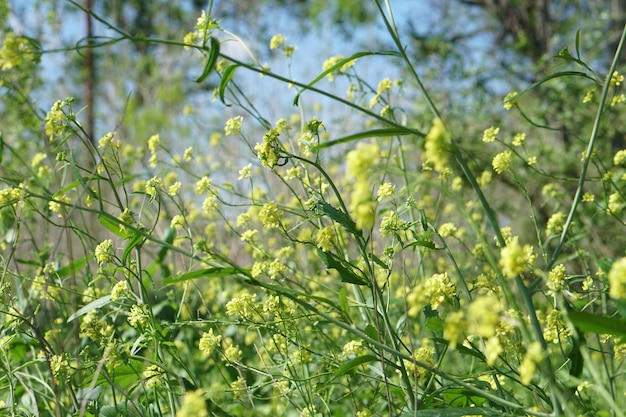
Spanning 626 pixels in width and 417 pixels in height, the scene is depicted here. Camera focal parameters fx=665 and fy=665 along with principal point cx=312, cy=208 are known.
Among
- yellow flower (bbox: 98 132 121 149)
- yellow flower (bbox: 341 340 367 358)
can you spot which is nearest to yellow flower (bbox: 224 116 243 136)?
yellow flower (bbox: 98 132 121 149)

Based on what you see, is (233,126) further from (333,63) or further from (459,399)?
(459,399)

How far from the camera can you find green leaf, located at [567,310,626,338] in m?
0.95

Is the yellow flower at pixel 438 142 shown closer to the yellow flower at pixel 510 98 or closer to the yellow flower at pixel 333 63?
the yellow flower at pixel 510 98

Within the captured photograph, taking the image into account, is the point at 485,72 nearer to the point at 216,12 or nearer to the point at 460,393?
the point at 460,393

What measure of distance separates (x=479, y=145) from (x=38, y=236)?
3.09 m

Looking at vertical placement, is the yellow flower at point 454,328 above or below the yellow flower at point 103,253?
below

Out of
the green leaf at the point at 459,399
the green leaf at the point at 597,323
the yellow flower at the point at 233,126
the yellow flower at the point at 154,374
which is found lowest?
the yellow flower at the point at 154,374

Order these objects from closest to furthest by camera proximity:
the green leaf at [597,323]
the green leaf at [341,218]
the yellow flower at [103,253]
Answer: the green leaf at [597,323] < the green leaf at [341,218] < the yellow flower at [103,253]

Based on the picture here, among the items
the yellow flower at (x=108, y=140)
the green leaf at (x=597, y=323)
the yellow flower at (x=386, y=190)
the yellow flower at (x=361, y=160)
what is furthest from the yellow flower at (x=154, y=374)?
the green leaf at (x=597, y=323)

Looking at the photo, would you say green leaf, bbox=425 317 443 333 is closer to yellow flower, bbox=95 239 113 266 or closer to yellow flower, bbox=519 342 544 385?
yellow flower, bbox=519 342 544 385

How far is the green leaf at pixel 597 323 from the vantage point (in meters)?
0.95

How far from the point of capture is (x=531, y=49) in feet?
18.3

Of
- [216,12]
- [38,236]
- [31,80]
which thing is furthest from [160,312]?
[216,12]

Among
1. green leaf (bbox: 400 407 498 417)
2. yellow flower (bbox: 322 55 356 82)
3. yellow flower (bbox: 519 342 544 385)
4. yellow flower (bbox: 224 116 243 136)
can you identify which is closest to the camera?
yellow flower (bbox: 519 342 544 385)
